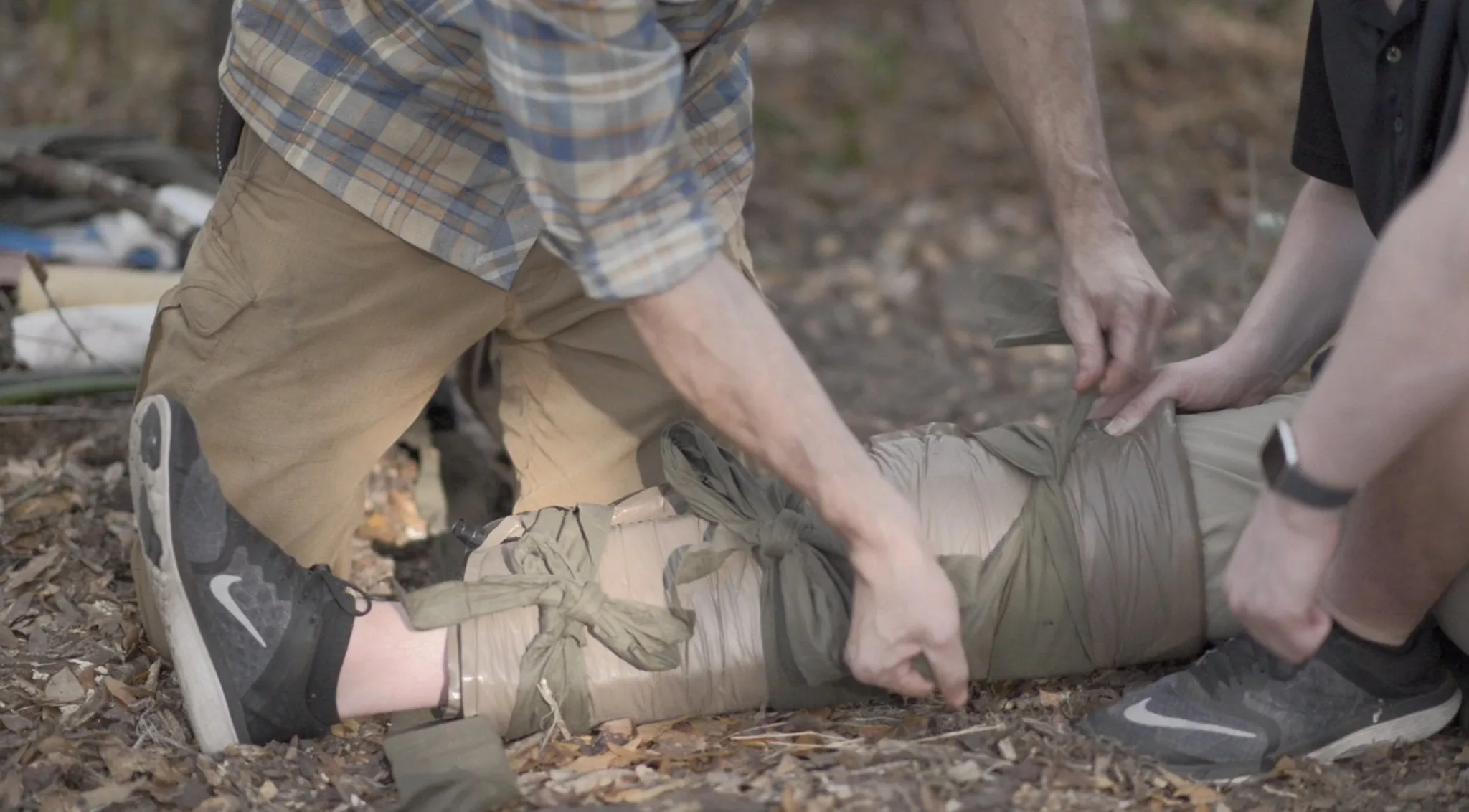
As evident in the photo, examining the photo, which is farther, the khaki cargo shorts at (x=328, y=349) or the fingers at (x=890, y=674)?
the khaki cargo shorts at (x=328, y=349)

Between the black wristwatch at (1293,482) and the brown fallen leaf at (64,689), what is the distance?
1.78 metres

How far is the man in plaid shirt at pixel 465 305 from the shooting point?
72.0 inches

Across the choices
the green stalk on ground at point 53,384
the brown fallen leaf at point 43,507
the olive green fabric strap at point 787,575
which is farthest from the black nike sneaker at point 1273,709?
the green stalk on ground at point 53,384

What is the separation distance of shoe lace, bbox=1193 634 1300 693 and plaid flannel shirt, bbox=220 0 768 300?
95 cm

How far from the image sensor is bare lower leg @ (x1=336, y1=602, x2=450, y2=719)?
2148mm

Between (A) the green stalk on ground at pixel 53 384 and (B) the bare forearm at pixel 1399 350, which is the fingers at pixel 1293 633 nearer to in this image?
(B) the bare forearm at pixel 1399 350

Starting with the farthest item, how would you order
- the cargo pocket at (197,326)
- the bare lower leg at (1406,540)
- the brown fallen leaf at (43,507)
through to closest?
the brown fallen leaf at (43,507) < the cargo pocket at (197,326) < the bare lower leg at (1406,540)

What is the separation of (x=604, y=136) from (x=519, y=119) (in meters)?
0.10

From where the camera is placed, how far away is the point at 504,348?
9.06ft

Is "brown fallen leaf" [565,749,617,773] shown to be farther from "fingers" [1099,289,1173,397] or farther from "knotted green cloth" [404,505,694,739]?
"fingers" [1099,289,1173,397]

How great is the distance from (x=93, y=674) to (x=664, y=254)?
1262 millimetres

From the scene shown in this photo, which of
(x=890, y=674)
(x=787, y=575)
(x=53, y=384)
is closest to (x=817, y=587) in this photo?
(x=787, y=575)

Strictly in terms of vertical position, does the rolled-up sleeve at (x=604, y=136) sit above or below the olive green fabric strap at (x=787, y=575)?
above

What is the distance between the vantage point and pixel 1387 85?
2025mm
